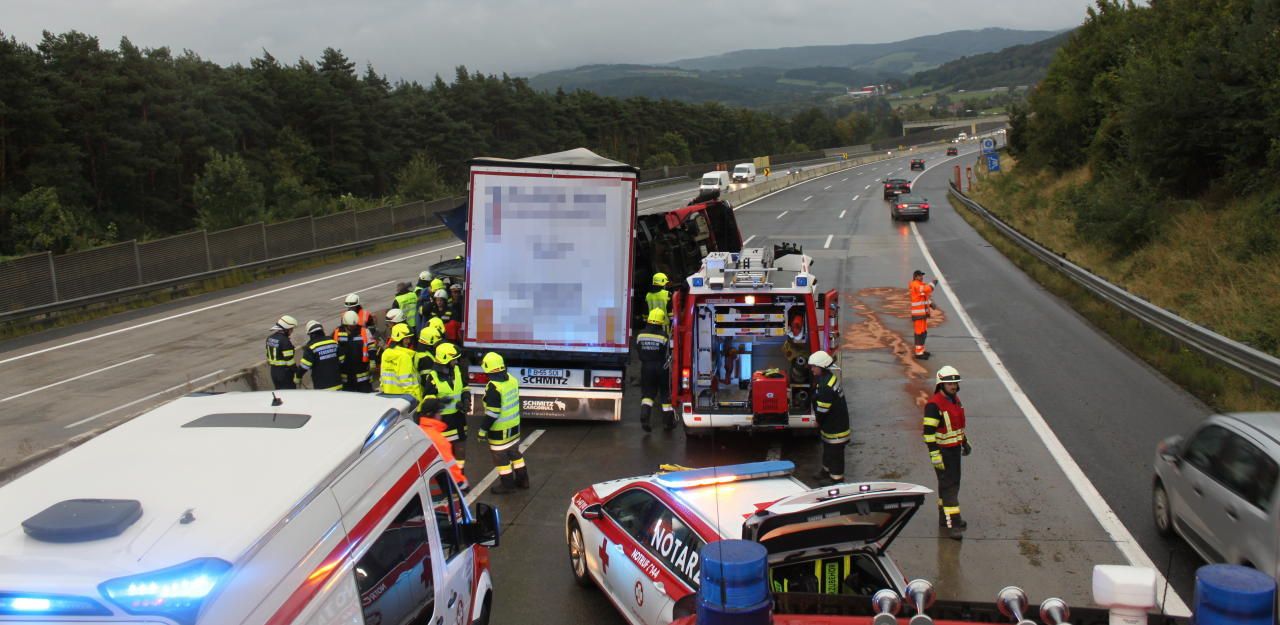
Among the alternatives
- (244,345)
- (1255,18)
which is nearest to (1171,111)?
(1255,18)

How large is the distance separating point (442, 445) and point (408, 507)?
121 inches

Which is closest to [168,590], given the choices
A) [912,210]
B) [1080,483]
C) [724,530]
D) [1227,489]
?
[724,530]

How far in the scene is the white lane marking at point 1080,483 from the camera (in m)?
8.11

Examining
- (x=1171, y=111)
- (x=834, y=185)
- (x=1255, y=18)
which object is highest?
(x=1255, y=18)

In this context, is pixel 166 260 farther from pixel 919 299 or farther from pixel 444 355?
pixel 919 299

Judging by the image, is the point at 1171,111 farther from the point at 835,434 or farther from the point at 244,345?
the point at 244,345

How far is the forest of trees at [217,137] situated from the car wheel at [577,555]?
1259 inches

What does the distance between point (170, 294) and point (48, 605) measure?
27.0 meters

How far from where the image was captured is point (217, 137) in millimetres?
60812

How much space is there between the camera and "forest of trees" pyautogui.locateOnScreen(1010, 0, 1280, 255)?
23.3 metres

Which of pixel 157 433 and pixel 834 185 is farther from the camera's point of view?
pixel 834 185

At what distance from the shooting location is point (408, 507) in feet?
16.9

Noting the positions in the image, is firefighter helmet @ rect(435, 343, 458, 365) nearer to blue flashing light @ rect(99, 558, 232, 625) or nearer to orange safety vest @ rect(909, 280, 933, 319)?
blue flashing light @ rect(99, 558, 232, 625)

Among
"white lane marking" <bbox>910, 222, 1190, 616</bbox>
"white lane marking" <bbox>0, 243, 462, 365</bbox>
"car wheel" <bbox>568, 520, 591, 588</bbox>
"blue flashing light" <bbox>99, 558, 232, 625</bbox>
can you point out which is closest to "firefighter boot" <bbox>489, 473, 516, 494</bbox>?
"car wheel" <bbox>568, 520, 591, 588</bbox>
